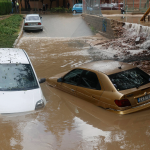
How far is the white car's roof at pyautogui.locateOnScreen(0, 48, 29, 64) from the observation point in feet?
21.8

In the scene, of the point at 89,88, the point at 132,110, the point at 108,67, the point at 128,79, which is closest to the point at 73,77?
the point at 89,88

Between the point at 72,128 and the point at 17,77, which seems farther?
the point at 17,77

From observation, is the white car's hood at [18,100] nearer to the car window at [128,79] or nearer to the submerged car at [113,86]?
the submerged car at [113,86]

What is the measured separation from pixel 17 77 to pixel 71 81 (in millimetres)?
1614

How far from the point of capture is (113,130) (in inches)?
196

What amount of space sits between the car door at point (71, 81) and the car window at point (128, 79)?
1194 mm

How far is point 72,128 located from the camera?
5.09 metres

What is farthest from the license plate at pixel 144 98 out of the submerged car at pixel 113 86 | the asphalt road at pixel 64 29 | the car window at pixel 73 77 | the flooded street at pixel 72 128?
the asphalt road at pixel 64 29

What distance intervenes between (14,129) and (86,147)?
1.66 meters

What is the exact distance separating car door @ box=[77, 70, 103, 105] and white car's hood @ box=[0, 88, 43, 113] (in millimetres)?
1234

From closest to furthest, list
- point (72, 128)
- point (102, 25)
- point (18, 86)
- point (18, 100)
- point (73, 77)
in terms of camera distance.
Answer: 1. point (72, 128)
2. point (18, 100)
3. point (18, 86)
4. point (73, 77)
5. point (102, 25)

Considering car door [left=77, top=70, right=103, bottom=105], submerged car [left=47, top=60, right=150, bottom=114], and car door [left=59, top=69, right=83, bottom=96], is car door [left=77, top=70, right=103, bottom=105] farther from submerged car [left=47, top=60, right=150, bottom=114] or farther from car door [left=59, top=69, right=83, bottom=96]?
car door [left=59, top=69, right=83, bottom=96]

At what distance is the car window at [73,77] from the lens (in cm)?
663

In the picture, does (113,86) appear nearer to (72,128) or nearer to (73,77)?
(72,128)
